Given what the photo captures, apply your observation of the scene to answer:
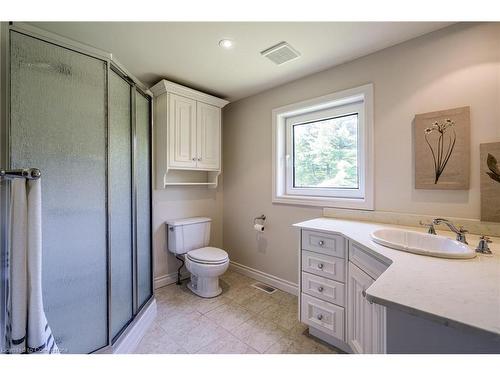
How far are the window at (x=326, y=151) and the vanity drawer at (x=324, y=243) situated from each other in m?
0.50

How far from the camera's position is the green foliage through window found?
1.95 metres

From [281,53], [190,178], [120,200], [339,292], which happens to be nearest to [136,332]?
[120,200]

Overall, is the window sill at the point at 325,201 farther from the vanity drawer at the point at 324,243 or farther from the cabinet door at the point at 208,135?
the cabinet door at the point at 208,135

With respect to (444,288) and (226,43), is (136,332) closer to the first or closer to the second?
(444,288)

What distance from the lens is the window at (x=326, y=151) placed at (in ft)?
5.88

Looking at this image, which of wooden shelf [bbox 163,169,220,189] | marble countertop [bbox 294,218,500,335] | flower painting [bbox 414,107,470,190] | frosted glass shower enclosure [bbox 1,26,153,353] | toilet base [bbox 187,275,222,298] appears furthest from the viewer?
wooden shelf [bbox 163,169,220,189]

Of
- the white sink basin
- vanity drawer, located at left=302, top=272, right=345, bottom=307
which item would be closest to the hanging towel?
vanity drawer, located at left=302, top=272, right=345, bottom=307

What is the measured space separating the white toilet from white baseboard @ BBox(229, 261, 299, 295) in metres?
0.46

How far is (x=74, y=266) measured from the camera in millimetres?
1215

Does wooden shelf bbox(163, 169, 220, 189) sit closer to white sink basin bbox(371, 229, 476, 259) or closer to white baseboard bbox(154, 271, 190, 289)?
white baseboard bbox(154, 271, 190, 289)

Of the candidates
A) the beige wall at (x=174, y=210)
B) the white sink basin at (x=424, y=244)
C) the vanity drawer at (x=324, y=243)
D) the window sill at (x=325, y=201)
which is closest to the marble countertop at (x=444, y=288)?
the white sink basin at (x=424, y=244)

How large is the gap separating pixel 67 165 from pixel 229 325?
1.52 meters

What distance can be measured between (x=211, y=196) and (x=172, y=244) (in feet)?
2.52
